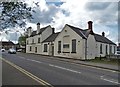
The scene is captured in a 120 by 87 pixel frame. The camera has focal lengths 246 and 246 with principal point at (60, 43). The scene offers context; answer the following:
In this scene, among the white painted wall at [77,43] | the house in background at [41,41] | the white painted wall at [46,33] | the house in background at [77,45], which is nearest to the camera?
the white painted wall at [77,43]

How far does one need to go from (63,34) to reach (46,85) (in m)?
35.1

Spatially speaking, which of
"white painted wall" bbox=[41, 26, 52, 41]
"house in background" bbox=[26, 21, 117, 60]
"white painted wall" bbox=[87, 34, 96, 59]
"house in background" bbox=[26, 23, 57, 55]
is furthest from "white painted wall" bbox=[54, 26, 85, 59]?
"white painted wall" bbox=[41, 26, 52, 41]

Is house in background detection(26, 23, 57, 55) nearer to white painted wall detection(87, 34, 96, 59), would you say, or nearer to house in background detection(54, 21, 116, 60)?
house in background detection(54, 21, 116, 60)

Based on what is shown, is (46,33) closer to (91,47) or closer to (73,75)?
(91,47)

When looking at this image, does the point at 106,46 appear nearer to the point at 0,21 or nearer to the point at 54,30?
the point at 54,30

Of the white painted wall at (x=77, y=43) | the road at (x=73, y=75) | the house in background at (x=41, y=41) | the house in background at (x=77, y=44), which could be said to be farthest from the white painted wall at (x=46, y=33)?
the road at (x=73, y=75)

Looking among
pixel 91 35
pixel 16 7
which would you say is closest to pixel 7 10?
pixel 16 7

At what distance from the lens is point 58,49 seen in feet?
161

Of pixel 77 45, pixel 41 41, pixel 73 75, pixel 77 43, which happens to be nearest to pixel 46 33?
pixel 41 41

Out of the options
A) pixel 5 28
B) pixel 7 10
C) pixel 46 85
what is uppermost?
pixel 7 10

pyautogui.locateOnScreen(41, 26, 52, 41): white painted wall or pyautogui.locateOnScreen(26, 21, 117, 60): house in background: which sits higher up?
pyautogui.locateOnScreen(41, 26, 52, 41): white painted wall

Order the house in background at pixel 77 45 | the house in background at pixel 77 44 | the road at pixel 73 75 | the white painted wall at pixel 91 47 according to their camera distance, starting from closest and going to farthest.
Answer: the road at pixel 73 75
the house in background at pixel 77 44
the house in background at pixel 77 45
the white painted wall at pixel 91 47

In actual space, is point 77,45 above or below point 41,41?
below

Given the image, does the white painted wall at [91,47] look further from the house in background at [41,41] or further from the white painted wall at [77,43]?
the house in background at [41,41]
